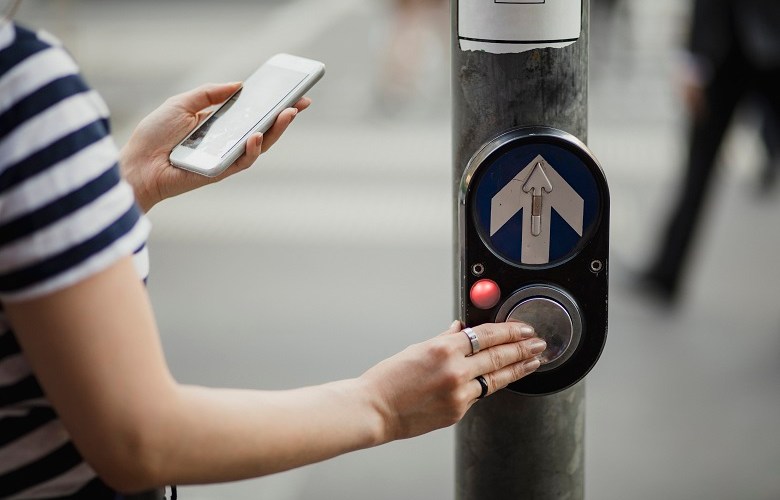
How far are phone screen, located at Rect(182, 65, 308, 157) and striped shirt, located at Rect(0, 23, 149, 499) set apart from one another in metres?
0.59

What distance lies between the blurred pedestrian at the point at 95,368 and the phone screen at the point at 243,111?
18.7 inches

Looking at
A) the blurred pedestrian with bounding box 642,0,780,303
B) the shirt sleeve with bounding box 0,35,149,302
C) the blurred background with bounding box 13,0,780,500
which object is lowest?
the blurred background with bounding box 13,0,780,500

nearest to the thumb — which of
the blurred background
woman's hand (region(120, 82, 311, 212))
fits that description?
woman's hand (region(120, 82, 311, 212))

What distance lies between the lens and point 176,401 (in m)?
1.16

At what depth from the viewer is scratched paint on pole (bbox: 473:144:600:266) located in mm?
1499

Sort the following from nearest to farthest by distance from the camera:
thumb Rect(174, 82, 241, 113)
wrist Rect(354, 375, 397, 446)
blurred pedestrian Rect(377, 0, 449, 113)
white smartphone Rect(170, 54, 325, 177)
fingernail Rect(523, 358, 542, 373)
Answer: wrist Rect(354, 375, 397, 446), fingernail Rect(523, 358, 542, 373), white smartphone Rect(170, 54, 325, 177), thumb Rect(174, 82, 241, 113), blurred pedestrian Rect(377, 0, 449, 113)

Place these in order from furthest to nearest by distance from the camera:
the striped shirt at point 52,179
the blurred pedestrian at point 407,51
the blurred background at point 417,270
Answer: the blurred pedestrian at point 407,51, the blurred background at point 417,270, the striped shirt at point 52,179

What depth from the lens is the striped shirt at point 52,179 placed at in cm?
107

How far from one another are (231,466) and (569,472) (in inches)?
27.0

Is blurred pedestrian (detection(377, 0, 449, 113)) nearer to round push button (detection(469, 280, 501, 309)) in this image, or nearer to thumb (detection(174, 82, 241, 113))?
thumb (detection(174, 82, 241, 113))

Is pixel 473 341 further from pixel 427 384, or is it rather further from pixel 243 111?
pixel 243 111

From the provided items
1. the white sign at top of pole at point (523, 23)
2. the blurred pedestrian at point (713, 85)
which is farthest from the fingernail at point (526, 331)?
Answer: the blurred pedestrian at point (713, 85)

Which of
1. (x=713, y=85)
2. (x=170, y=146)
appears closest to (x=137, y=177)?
(x=170, y=146)

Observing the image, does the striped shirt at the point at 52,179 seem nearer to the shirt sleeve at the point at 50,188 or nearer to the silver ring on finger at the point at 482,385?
the shirt sleeve at the point at 50,188
